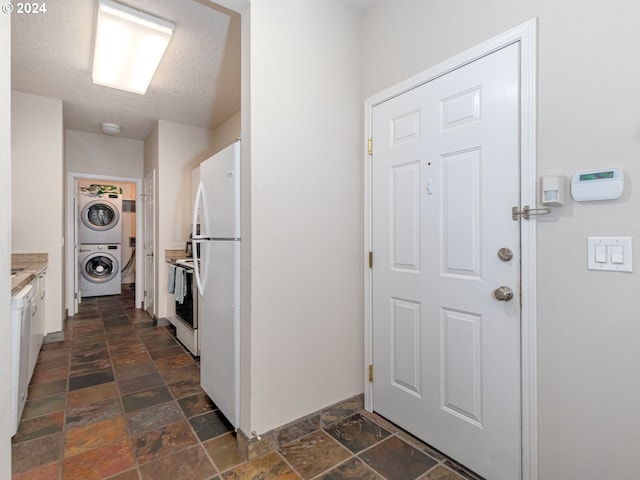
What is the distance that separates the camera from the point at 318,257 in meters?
2.00

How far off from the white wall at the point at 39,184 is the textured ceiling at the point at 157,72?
22cm

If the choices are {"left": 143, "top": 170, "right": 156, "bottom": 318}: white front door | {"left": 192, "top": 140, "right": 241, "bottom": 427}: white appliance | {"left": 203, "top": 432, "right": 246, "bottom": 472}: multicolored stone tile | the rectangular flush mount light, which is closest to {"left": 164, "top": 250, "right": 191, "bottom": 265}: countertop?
{"left": 143, "top": 170, "right": 156, "bottom": 318}: white front door

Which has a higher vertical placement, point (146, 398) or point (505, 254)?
point (505, 254)

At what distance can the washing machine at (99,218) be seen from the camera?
6.29 metres

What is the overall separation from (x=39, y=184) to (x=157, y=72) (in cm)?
201

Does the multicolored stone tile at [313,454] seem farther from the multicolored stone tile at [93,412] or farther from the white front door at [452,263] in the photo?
the multicolored stone tile at [93,412]

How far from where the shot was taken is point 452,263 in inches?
65.3

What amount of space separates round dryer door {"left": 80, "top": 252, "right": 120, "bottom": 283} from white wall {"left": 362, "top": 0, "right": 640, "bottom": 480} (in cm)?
729

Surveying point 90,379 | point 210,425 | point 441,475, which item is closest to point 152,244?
point 90,379

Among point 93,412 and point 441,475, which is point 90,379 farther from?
point 441,475

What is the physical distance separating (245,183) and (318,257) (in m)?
0.64

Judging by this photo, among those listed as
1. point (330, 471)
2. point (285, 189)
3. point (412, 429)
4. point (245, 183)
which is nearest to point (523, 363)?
point (412, 429)

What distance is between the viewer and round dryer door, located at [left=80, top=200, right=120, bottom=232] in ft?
20.6

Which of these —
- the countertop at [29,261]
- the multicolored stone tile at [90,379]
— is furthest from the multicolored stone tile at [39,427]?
the countertop at [29,261]
